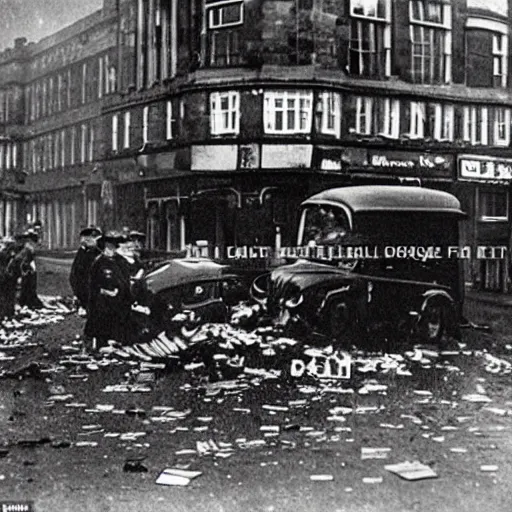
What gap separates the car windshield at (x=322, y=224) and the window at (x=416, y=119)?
70 cm

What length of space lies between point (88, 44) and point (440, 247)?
2.45 metres

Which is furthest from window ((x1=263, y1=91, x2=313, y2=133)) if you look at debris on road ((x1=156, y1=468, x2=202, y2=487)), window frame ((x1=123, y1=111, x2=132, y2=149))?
debris on road ((x1=156, y1=468, x2=202, y2=487))

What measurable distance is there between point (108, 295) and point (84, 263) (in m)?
0.25

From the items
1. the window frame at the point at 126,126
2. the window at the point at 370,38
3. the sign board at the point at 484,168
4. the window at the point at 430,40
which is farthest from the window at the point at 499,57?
the window frame at the point at 126,126

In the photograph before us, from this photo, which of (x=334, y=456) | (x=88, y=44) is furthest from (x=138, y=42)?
(x=334, y=456)

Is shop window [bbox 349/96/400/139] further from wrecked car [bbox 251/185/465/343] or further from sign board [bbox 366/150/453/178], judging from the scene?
wrecked car [bbox 251/185/465/343]

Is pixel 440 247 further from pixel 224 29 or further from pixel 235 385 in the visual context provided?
pixel 224 29

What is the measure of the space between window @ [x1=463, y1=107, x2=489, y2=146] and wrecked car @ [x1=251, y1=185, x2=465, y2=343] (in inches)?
17.6

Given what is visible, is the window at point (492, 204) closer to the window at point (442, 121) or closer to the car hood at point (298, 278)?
the window at point (442, 121)

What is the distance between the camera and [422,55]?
4625mm

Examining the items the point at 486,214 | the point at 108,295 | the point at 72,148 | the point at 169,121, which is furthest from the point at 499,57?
the point at 108,295

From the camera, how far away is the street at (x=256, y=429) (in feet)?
11.5

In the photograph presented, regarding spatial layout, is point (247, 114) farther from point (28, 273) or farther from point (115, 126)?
point (28, 273)

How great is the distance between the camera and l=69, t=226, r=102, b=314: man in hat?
450cm
